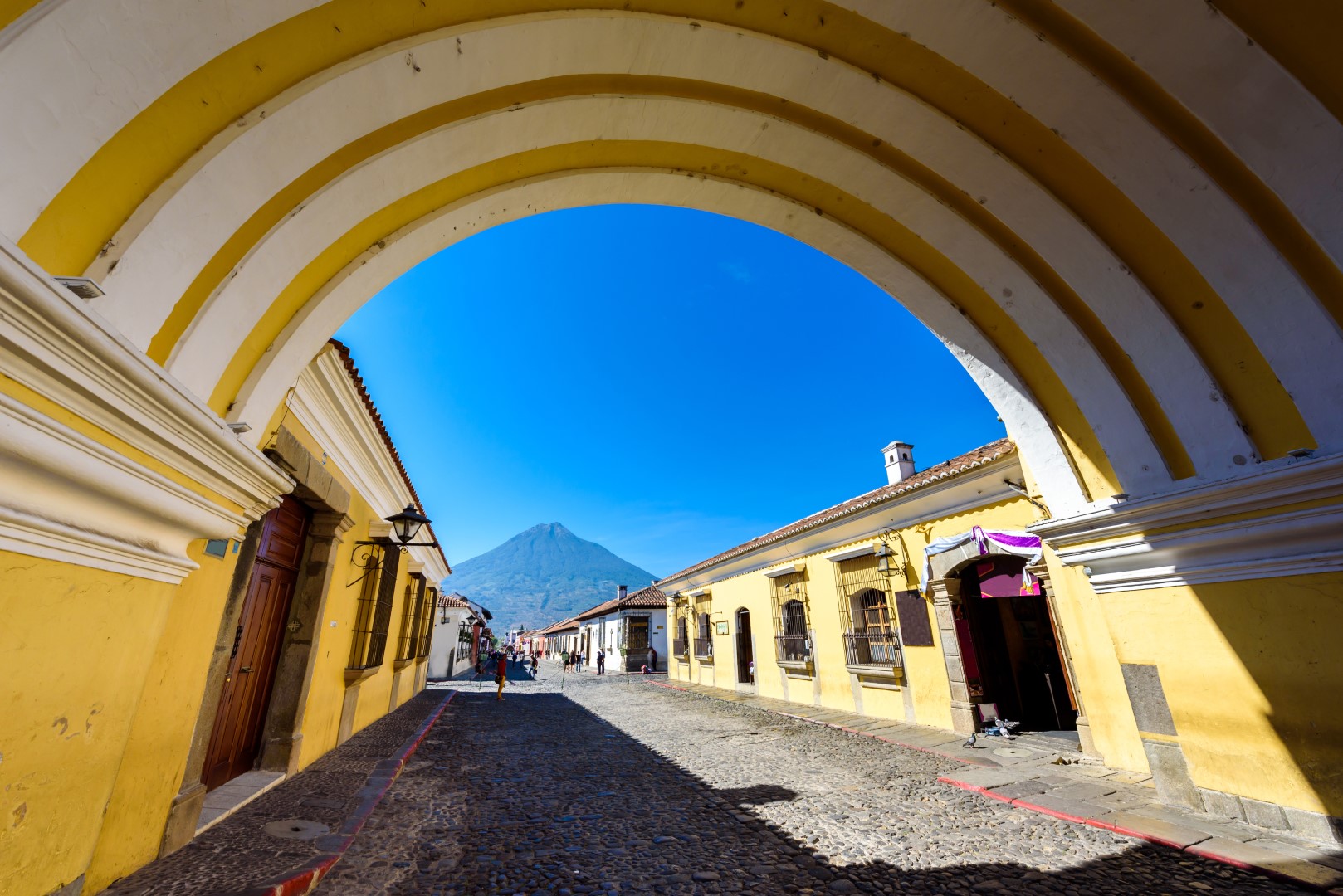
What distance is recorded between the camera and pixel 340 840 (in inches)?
136

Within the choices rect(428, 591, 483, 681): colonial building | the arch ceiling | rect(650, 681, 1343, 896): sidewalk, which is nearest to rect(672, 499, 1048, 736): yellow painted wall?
rect(650, 681, 1343, 896): sidewalk

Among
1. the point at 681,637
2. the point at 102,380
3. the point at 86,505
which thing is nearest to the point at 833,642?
the point at 681,637

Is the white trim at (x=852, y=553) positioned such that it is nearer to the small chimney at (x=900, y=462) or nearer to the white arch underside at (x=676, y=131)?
the small chimney at (x=900, y=462)

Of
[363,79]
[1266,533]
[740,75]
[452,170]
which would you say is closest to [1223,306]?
[1266,533]

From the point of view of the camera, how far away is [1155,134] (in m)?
2.81

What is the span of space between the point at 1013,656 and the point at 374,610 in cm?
965

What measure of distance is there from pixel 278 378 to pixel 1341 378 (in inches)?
232

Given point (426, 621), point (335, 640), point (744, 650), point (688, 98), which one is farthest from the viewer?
point (744, 650)

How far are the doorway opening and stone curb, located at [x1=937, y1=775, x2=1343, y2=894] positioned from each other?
9914mm

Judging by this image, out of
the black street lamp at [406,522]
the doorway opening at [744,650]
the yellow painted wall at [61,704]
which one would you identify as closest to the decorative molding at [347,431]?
the black street lamp at [406,522]

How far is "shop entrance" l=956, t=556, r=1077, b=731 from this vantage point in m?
7.84

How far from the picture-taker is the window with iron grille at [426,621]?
1316 centimetres

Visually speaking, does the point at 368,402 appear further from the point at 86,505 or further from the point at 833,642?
the point at 833,642

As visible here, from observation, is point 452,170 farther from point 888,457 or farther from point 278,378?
point 888,457
